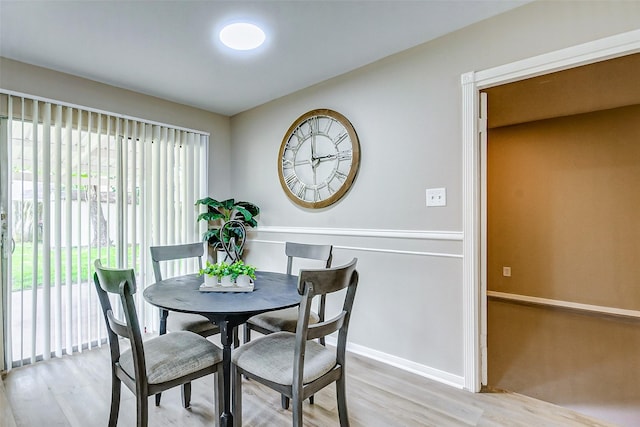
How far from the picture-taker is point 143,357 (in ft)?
4.48

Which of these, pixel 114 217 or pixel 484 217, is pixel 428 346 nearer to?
pixel 484 217

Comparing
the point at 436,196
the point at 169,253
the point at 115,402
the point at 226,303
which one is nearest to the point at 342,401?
the point at 226,303

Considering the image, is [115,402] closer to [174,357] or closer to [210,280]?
[174,357]

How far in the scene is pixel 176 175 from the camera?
11.1 ft

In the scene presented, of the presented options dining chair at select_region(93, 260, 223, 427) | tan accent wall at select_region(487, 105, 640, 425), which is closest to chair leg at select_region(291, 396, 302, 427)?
dining chair at select_region(93, 260, 223, 427)

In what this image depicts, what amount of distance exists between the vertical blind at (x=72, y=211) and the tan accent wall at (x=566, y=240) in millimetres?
3275

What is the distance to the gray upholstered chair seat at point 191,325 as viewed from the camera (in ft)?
6.51

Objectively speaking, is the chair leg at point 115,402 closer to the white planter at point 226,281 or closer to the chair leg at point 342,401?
the white planter at point 226,281

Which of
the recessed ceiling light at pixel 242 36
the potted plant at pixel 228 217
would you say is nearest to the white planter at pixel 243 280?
the potted plant at pixel 228 217

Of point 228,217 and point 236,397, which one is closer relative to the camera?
point 236,397

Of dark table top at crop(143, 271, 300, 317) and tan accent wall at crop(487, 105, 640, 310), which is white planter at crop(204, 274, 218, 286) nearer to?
dark table top at crop(143, 271, 300, 317)

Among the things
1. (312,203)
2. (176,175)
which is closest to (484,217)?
(312,203)

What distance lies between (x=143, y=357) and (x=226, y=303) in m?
0.41

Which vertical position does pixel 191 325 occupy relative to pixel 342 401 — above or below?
above
